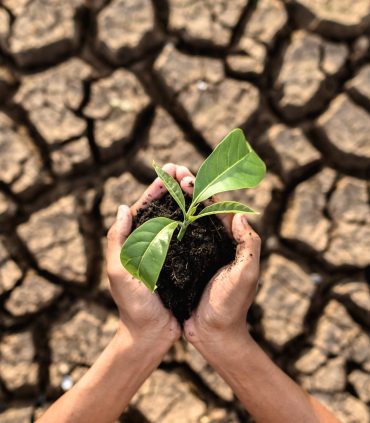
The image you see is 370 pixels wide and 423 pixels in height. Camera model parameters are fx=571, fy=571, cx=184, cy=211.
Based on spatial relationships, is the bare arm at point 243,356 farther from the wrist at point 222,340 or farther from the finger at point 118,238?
the finger at point 118,238

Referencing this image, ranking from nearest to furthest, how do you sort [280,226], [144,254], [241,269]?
[144,254], [241,269], [280,226]

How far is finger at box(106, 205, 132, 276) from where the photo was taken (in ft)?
5.23

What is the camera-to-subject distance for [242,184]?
1336mm

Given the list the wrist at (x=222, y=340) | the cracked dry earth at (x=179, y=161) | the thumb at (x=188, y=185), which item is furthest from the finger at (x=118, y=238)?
the cracked dry earth at (x=179, y=161)

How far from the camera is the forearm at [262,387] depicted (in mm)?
1659

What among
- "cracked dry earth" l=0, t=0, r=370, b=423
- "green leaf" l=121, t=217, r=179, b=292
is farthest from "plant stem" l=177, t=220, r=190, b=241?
"cracked dry earth" l=0, t=0, r=370, b=423

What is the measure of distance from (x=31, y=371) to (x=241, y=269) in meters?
0.88

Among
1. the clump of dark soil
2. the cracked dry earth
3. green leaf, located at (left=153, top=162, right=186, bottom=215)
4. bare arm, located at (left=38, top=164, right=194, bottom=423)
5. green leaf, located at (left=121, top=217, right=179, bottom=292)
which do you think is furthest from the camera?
the cracked dry earth

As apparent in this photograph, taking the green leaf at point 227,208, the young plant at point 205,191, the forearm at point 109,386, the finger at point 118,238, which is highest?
the young plant at point 205,191

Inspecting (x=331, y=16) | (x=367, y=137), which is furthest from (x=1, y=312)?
(x=331, y=16)

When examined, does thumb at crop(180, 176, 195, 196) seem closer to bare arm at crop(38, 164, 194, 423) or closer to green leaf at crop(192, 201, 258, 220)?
bare arm at crop(38, 164, 194, 423)

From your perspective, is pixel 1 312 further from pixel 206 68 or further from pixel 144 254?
pixel 206 68

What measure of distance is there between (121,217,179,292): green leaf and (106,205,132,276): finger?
293mm

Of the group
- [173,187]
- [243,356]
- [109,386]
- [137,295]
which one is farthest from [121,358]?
[173,187]
